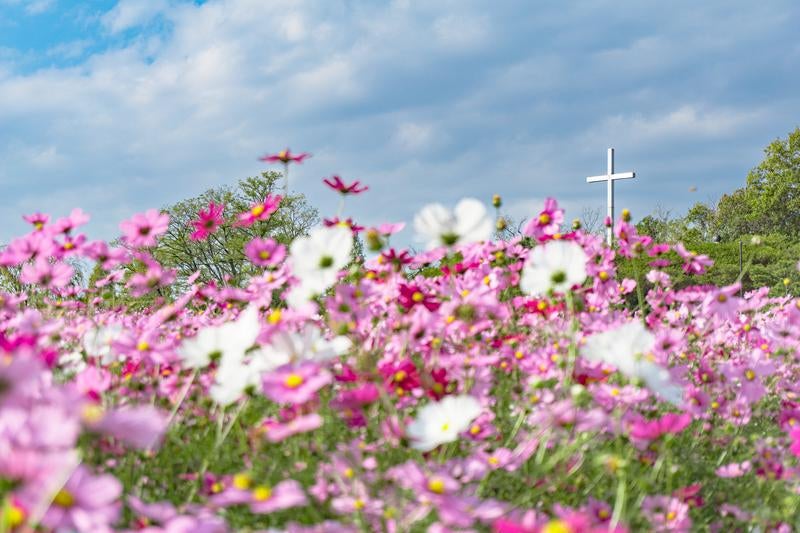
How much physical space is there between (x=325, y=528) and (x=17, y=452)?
585mm

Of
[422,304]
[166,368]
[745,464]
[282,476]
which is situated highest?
[422,304]

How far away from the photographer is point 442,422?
1504mm

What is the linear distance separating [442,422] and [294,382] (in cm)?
33

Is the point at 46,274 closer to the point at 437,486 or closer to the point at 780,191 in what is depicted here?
the point at 437,486

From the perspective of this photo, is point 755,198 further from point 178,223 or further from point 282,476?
point 282,476

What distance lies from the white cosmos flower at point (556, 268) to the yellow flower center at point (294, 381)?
2.24ft

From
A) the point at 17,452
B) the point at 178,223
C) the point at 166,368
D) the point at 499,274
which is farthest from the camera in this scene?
the point at 178,223

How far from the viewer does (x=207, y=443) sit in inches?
74.1

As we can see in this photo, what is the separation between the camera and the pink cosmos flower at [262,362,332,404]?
1316 millimetres

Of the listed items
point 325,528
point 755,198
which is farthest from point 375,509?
point 755,198

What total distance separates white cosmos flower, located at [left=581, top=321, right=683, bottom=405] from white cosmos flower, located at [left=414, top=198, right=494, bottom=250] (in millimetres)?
355

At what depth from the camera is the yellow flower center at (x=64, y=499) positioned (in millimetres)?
994

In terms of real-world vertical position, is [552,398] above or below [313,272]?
below

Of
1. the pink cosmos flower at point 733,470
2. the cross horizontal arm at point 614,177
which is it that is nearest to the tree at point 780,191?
the cross horizontal arm at point 614,177
